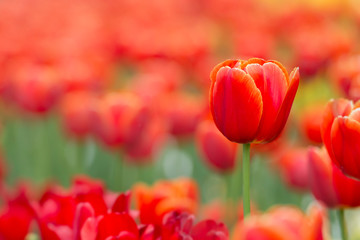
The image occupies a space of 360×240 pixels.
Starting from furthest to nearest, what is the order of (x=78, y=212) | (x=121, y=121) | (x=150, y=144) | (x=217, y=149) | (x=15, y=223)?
(x=150, y=144)
(x=121, y=121)
(x=217, y=149)
(x=15, y=223)
(x=78, y=212)

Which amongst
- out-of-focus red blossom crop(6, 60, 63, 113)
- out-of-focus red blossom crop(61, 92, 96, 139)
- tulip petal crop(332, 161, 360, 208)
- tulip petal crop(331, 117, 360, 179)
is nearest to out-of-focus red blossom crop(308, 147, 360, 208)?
tulip petal crop(332, 161, 360, 208)

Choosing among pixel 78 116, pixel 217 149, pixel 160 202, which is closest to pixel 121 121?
pixel 217 149

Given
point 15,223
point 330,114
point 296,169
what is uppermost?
point 330,114

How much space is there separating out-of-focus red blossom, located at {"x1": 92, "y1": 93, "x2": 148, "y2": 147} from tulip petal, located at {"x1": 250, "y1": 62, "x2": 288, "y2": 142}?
830 mm

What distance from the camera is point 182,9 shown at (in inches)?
167

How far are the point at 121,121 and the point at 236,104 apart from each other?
850mm

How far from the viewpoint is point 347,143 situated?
68 centimetres

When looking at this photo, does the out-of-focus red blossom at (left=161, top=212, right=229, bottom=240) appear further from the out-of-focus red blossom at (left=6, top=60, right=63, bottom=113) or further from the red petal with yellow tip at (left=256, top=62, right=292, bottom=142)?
the out-of-focus red blossom at (left=6, top=60, right=63, bottom=113)

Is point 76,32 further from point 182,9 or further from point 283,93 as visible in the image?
point 283,93

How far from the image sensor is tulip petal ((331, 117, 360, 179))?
676mm

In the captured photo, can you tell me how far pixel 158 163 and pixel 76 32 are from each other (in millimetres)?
772

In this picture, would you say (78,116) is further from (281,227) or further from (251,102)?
(281,227)

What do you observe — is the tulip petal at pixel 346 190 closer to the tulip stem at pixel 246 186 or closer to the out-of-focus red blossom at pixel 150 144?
the tulip stem at pixel 246 186

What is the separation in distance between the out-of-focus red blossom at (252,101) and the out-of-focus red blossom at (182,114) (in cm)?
108
